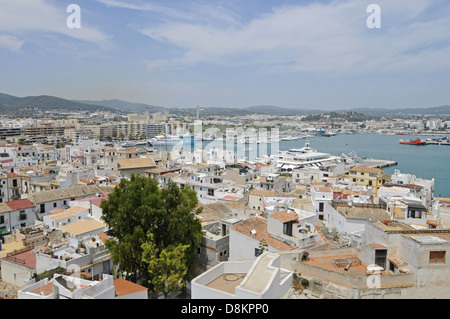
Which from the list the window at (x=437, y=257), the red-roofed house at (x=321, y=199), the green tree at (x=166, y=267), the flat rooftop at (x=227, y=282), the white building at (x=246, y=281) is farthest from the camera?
the red-roofed house at (x=321, y=199)

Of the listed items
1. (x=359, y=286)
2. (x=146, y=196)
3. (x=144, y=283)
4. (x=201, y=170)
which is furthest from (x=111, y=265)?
(x=201, y=170)

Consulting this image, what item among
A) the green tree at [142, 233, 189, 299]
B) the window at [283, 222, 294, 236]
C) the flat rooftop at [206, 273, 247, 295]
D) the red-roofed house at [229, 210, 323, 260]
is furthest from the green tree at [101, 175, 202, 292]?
the window at [283, 222, 294, 236]

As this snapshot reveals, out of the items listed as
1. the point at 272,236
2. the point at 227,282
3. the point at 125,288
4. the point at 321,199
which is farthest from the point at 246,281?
the point at 321,199

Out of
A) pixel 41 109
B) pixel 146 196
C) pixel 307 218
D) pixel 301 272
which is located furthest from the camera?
pixel 41 109

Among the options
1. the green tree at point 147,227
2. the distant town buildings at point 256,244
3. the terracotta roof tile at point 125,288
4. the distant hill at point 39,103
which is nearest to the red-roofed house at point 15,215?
the distant town buildings at point 256,244

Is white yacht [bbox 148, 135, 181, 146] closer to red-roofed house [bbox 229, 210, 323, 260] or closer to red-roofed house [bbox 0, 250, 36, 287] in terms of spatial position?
red-roofed house [bbox 0, 250, 36, 287]

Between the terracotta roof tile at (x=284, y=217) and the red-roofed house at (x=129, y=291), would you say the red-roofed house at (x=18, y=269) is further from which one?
the terracotta roof tile at (x=284, y=217)
